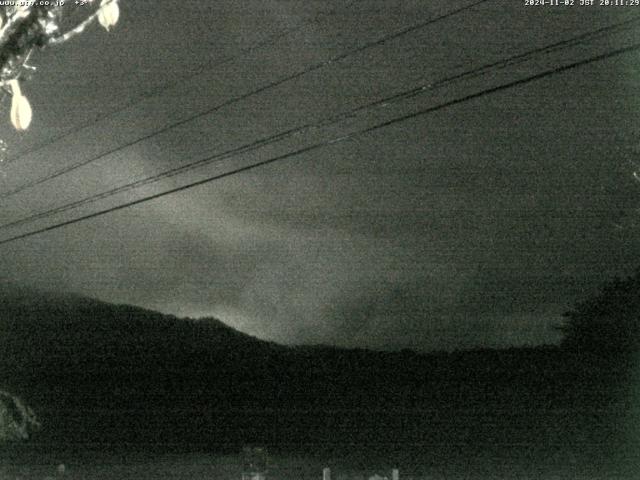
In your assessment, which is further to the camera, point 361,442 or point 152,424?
point 152,424

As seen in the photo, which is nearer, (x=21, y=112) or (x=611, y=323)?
(x=21, y=112)

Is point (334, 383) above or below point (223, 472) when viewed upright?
above

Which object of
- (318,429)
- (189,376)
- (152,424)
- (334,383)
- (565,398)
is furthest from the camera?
(189,376)

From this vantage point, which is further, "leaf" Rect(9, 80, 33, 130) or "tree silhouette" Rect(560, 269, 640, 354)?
"tree silhouette" Rect(560, 269, 640, 354)

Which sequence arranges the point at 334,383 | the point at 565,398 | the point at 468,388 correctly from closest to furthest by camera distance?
the point at 565,398 < the point at 468,388 < the point at 334,383

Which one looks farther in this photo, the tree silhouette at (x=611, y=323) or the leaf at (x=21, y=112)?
the tree silhouette at (x=611, y=323)

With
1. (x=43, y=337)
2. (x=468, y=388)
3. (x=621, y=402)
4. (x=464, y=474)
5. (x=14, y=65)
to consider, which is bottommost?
(x=14, y=65)

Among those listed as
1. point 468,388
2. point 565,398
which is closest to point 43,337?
point 468,388

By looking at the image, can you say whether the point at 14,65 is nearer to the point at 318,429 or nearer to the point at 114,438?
the point at 318,429

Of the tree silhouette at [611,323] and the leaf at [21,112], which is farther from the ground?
the tree silhouette at [611,323]

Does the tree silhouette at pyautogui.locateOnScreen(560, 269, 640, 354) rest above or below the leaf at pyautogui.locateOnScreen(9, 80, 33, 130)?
above
